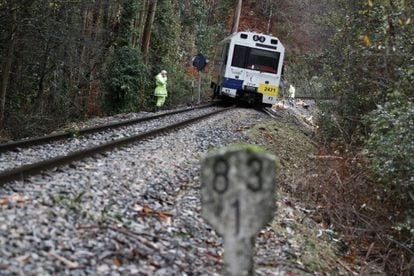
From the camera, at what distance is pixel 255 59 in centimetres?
2244

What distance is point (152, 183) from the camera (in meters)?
6.92

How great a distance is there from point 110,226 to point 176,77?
24666mm

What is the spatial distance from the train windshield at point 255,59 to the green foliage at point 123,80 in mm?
4253

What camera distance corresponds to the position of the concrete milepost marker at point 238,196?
261 cm

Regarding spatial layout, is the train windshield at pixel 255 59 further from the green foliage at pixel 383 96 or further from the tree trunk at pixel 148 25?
the green foliage at pixel 383 96

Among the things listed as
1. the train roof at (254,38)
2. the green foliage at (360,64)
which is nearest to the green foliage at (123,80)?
the train roof at (254,38)

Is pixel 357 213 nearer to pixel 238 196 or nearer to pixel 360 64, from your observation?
pixel 238 196

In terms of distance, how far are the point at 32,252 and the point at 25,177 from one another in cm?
220

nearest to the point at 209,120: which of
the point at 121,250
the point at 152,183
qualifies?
the point at 152,183

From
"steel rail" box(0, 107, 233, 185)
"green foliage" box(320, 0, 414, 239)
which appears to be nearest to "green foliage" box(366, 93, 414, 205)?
"green foliage" box(320, 0, 414, 239)

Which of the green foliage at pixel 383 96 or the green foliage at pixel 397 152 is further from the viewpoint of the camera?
the green foliage at pixel 383 96

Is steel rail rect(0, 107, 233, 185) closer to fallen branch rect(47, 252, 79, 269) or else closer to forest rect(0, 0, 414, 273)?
fallen branch rect(47, 252, 79, 269)

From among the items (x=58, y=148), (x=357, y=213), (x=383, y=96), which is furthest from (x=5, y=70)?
(x=357, y=213)

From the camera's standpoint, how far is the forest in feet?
27.8
